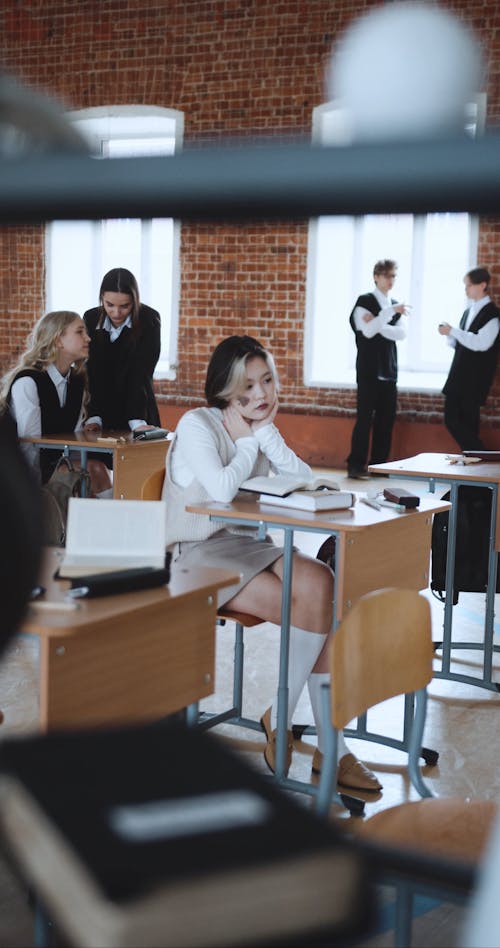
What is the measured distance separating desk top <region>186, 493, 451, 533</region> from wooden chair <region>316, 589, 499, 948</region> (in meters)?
0.84

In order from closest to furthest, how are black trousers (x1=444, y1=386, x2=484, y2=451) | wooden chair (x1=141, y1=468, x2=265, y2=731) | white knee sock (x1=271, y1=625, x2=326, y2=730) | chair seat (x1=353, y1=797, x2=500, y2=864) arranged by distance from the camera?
chair seat (x1=353, y1=797, x2=500, y2=864), white knee sock (x1=271, y1=625, x2=326, y2=730), wooden chair (x1=141, y1=468, x2=265, y2=731), black trousers (x1=444, y1=386, x2=484, y2=451)

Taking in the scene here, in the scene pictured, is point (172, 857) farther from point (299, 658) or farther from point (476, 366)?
point (476, 366)

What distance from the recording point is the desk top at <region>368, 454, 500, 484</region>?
3.77m

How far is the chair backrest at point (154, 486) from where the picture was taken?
10.6ft

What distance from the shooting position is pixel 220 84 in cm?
866

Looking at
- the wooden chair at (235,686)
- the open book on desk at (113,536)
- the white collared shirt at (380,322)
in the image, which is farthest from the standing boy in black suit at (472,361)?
the open book on desk at (113,536)

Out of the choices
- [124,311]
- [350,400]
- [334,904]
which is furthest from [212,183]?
[350,400]

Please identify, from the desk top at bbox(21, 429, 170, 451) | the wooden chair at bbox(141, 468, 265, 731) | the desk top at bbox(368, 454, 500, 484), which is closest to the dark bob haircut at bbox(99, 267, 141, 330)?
the desk top at bbox(21, 429, 170, 451)

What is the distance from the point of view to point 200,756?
0.21m

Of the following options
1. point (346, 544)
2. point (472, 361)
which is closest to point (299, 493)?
point (346, 544)

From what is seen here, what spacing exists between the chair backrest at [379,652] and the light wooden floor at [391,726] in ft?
1.63

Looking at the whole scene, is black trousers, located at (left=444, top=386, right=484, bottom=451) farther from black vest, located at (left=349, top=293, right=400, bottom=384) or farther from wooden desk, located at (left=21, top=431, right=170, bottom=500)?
wooden desk, located at (left=21, top=431, right=170, bottom=500)

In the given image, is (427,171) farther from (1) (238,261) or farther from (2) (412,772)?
(1) (238,261)

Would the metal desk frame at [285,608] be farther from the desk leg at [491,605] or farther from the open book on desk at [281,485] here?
the desk leg at [491,605]
